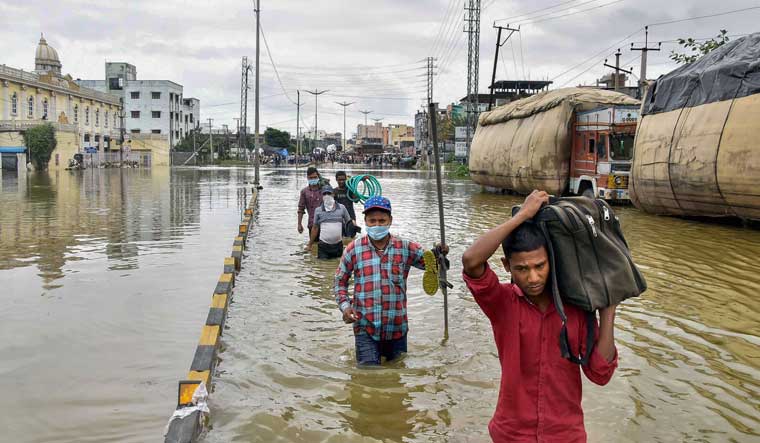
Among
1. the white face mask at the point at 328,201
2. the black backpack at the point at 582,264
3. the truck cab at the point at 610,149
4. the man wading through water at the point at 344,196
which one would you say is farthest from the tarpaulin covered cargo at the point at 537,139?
the black backpack at the point at 582,264

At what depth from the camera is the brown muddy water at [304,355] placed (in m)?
4.54

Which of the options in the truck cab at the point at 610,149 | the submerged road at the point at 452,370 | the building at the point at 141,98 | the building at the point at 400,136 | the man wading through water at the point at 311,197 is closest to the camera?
the submerged road at the point at 452,370

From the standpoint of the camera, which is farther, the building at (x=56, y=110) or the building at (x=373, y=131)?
the building at (x=373, y=131)

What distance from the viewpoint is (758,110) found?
39.0ft

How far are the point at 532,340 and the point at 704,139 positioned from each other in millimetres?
11950

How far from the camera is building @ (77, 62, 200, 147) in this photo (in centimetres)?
8962

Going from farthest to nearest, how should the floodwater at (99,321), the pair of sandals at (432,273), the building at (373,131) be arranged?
the building at (373,131), the pair of sandals at (432,273), the floodwater at (99,321)

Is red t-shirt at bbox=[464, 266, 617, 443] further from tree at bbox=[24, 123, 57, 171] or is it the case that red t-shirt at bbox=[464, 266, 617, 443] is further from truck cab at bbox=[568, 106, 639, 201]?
A: tree at bbox=[24, 123, 57, 171]

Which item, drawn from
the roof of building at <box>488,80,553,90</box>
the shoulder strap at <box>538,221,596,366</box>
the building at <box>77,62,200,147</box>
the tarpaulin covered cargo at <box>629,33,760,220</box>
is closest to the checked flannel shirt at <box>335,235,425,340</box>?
the shoulder strap at <box>538,221,596,366</box>

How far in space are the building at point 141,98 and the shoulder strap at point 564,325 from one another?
301 feet

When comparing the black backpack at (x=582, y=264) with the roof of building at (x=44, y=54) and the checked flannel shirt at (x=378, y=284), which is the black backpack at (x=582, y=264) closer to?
the checked flannel shirt at (x=378, y=284)

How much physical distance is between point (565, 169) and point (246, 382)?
1614cm

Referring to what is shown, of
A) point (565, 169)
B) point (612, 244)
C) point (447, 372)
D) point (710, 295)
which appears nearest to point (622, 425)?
point (447, 372)

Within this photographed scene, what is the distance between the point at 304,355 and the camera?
605 cm
